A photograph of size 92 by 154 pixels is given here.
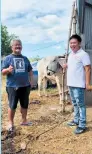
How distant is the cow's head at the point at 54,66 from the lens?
876 centimetres

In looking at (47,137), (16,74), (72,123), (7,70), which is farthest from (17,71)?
(72,123)

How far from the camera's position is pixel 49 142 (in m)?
4.98

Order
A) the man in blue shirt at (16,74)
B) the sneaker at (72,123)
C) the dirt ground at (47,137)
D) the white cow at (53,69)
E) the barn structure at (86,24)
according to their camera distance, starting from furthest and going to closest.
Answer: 1. the white cow at (53,69)
2. the barn structure at (86,24)
3. the sneaker at (72,123)
4. the man in blue shirt at (16,74)
5. the dirt ground at (47,137)

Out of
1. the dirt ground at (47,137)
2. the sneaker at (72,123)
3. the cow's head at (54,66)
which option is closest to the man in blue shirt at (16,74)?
the dirt ground at (47,137)

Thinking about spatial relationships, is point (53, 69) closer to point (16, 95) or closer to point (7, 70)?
point (16, 95)

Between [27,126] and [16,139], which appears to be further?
[27,126]

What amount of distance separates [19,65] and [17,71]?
0.37 ft

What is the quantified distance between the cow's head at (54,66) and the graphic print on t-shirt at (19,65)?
3.27 m

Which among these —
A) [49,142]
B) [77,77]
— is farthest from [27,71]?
[49,142]

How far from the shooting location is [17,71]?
5.44 meters

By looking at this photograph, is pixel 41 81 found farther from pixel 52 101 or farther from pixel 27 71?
pixel 27 71

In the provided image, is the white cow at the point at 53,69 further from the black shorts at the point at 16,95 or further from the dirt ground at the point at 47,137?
the black shorts at the point at 16,95

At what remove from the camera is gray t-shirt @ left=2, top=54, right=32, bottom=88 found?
542 cm

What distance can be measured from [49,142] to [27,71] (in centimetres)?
136
